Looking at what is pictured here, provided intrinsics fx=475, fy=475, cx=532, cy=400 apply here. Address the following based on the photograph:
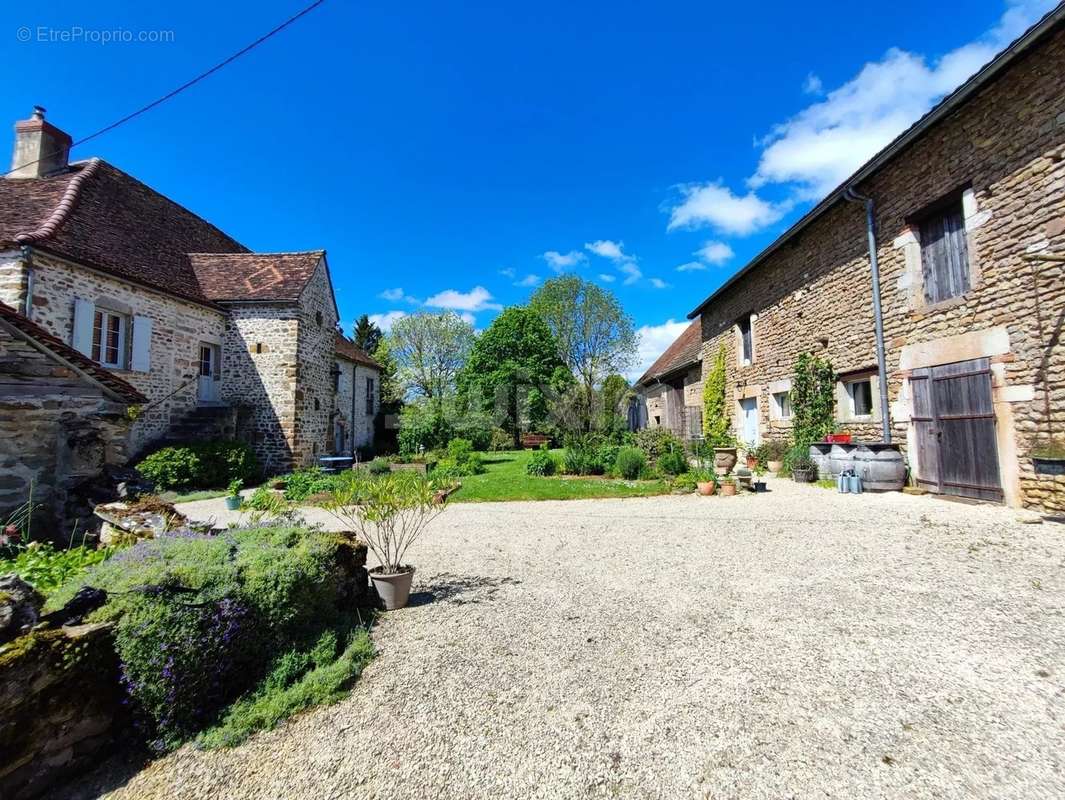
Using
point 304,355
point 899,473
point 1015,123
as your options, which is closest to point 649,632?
point 899,473

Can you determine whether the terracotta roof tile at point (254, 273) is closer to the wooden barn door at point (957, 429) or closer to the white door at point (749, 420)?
the white door at point (749, 420)

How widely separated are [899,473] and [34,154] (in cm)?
2179

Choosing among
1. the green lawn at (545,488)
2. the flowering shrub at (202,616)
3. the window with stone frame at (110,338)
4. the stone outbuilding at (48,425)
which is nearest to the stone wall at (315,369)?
the window with stone frame at (110,338)

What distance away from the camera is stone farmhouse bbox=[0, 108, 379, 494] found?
33.6ft

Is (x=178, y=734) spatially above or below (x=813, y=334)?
below

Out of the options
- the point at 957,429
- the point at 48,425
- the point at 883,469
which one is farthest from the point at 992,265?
the point at 48,425

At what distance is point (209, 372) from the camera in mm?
13711

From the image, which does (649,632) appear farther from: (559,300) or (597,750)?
(559,300)

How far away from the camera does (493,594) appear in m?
4.37

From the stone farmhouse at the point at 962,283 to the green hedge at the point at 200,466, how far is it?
14.6m

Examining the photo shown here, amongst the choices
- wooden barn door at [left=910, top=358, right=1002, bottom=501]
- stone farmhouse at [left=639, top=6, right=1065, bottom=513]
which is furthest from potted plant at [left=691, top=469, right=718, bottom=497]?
wooden barn door at [left=910, top=358, right=1002, bottom=501]

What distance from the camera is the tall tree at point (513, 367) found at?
28531mm

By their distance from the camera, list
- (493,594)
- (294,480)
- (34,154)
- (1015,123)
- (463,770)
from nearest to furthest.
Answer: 1. (463,770)
2. (493,594)
3. (1015,123)
4. (294,480)
5. (34,154)

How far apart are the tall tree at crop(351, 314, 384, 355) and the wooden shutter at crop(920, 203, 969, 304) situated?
126 feet
